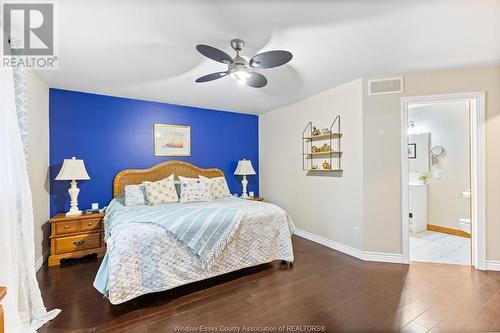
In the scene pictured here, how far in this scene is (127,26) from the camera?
1.96 m

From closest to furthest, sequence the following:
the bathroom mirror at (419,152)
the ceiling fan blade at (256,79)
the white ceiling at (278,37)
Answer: the white ceiling at (278,37), the ceiling fan blade at (256,79), the bathroom mirror at (419,152)

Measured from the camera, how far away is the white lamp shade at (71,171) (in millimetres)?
3191

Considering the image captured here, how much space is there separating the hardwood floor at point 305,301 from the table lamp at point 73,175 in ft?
2.65

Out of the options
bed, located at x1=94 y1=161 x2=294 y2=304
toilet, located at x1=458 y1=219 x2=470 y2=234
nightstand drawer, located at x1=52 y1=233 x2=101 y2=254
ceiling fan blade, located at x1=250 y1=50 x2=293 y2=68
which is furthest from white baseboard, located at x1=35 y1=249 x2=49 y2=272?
toilet, located at x1=458 y1=219 x2=470 y2=234

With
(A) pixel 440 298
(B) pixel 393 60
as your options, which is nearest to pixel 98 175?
(B) pixel 393 60

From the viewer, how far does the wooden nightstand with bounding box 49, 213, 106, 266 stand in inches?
121

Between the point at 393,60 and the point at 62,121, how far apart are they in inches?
179

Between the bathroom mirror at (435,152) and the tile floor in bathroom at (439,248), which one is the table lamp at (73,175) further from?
the bathroom mirror at (435,152)

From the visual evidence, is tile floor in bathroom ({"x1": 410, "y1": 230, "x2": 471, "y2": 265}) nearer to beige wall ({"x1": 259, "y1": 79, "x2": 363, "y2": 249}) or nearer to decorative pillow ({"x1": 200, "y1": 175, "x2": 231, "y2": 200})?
beige wall ({"x1": 259, "y1": 79, "x2": 363, "y2": 249})

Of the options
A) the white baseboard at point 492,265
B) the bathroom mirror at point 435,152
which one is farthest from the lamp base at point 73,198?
the bathroom mirror at point 435,152

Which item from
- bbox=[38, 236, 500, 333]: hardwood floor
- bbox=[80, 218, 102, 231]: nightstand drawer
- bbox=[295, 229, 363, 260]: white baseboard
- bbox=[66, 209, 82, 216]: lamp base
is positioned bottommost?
bbox=[38, 236, 500, 333]: hardwood floor

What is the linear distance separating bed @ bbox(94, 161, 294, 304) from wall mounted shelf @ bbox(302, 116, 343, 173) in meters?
1.26

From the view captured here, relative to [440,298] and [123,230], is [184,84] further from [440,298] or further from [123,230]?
[440,298]

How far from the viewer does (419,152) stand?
15.6 feet
